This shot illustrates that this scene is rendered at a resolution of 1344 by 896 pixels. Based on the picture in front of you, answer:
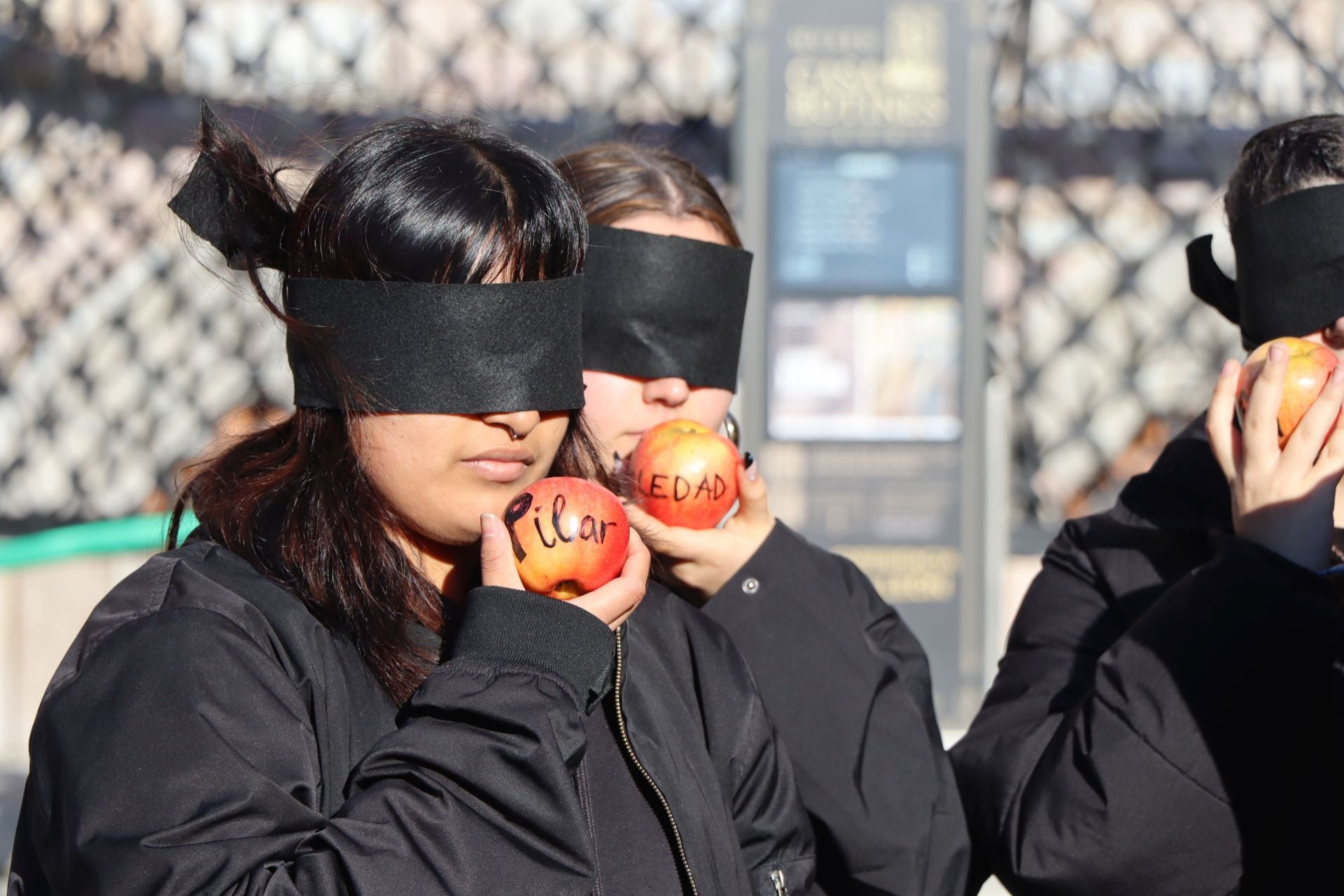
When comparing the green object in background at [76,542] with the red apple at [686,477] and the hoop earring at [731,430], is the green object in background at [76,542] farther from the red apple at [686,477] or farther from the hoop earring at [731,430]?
the red apple at [686,477]

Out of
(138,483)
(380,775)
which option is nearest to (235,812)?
(380,775)

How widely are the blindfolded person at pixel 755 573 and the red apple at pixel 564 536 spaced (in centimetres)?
40

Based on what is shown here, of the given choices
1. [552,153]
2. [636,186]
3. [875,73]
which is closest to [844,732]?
[636,186]

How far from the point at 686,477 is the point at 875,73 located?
10.9 feet

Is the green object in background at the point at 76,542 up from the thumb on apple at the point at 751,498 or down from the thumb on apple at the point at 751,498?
down

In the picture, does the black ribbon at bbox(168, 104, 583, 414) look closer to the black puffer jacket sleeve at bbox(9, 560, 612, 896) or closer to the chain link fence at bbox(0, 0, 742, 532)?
the black puffer jacket sleeve at bbox(9, 560, 612, 896)

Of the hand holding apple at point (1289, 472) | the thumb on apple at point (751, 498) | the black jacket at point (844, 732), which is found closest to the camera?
A: the hand holding apple at point (1289, 472)

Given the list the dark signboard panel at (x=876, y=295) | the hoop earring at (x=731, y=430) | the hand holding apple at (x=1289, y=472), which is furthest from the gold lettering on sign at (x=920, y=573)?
the hand holding apple at (x=1289, y=472)

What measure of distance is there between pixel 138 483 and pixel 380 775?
4.74m

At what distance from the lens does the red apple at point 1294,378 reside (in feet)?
5.74

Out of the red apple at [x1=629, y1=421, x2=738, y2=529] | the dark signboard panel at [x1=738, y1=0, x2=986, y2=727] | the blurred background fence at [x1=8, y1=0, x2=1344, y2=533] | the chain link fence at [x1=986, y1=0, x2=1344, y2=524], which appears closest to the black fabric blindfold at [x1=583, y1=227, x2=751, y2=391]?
the red apple at [x1=629, y1=421, x2=738, y2=529]

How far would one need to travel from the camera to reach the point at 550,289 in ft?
5.29

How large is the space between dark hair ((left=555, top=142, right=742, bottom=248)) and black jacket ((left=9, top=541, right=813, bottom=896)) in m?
0.99

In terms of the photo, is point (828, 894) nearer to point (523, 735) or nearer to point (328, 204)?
point (523, 735)
